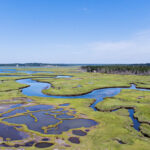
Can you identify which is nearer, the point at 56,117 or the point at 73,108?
the point at 56,117

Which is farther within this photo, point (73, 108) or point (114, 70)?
point (114, 70)

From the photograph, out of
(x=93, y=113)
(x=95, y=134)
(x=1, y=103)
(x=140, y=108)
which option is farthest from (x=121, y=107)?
(x=1, y=103)

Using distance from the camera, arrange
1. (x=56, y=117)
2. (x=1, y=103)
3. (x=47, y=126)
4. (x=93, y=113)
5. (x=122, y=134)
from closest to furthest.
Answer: (x=122, y=134) < (x=47, y=126) < (x=56, y=117) < (x=93, y=113) < (x=1, y=103)

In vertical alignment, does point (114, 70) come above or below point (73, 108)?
Result: above

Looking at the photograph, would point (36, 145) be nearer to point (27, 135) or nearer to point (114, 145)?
point (27, 135)

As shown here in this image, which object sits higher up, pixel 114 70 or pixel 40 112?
pixel 114 70

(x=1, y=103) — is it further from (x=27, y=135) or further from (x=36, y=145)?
(x=36, y=145)

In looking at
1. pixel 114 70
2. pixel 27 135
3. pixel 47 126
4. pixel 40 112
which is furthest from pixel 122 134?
pixel 114 70

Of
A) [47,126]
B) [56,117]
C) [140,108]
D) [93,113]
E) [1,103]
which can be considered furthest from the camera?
[1,103]

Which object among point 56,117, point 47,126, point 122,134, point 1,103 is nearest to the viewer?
point 122,134

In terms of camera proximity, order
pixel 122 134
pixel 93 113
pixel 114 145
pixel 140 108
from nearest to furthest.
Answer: pixel 114 145, pixel 122 134, pixel 93 113, pixel 140 108
